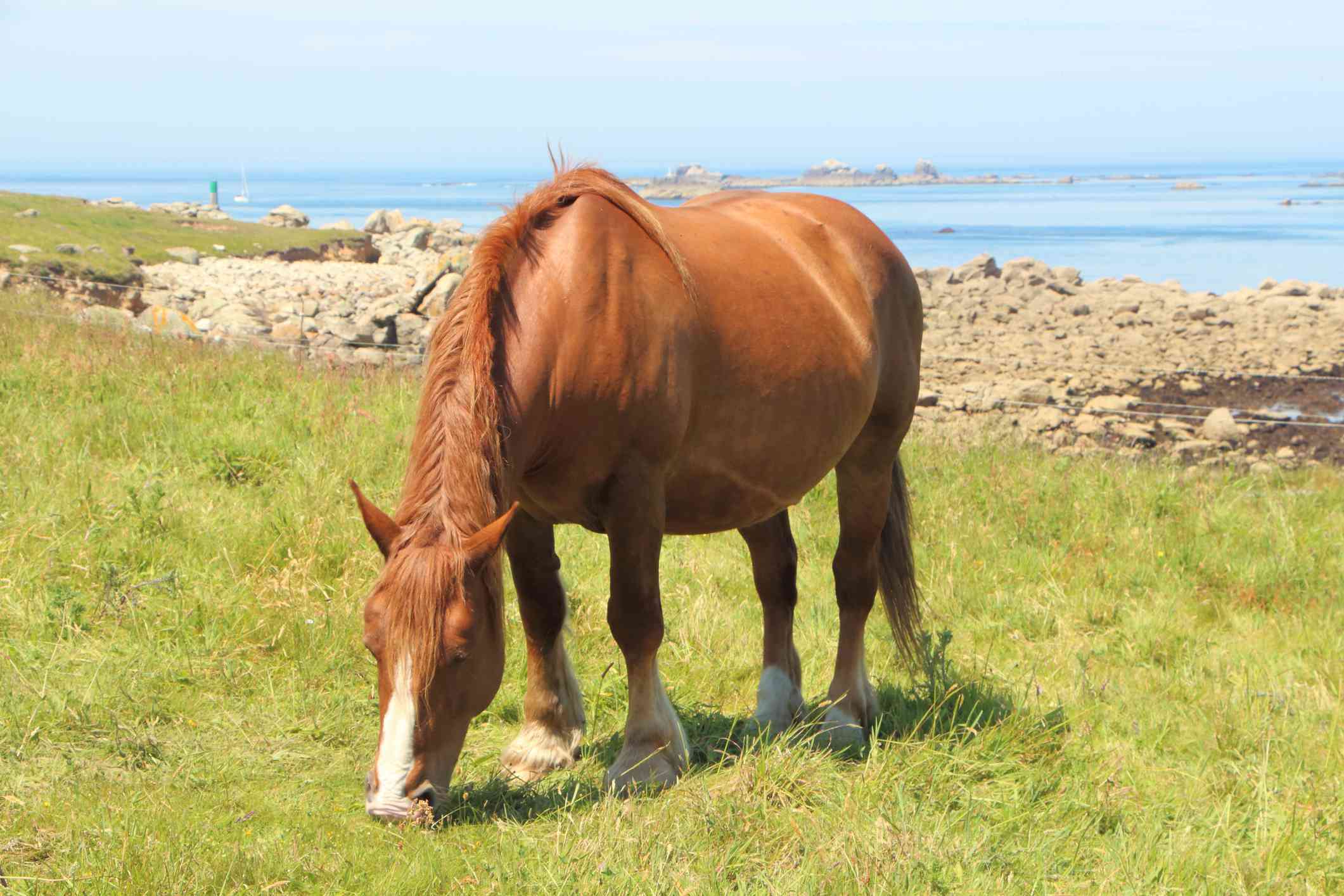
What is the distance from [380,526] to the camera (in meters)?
3.06

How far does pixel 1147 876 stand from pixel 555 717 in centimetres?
206

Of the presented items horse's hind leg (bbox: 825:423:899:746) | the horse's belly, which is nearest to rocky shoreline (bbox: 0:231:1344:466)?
horse's hind leg (bbox: 825:423:899:746)

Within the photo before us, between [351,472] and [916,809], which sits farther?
[351,472]

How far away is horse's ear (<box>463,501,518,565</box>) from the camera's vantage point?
3008 mm

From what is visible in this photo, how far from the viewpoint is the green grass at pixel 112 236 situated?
24859 mm

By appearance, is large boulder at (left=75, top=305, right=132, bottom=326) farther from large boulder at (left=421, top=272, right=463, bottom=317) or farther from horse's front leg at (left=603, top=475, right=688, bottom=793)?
horse's front leg at (left=603, top=475, right=688, bottom=793)

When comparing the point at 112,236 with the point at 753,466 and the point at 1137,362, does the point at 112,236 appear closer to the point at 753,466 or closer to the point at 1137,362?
the point at 1137,362

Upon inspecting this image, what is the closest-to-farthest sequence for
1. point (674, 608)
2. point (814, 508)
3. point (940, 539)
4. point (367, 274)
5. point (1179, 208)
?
point (674, 608) < point (940, 539) < point (814, 508) < point (367, 274) < point (1179, 208)

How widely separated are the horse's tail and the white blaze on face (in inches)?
102

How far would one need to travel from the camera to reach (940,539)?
6543 mm

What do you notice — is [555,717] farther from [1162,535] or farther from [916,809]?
[1162,535]

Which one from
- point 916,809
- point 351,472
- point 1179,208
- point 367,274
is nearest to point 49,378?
point 351,472

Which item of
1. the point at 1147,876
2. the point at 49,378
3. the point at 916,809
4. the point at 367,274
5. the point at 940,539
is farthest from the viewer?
the point at 367,274

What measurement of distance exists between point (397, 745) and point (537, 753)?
1.24 metres
